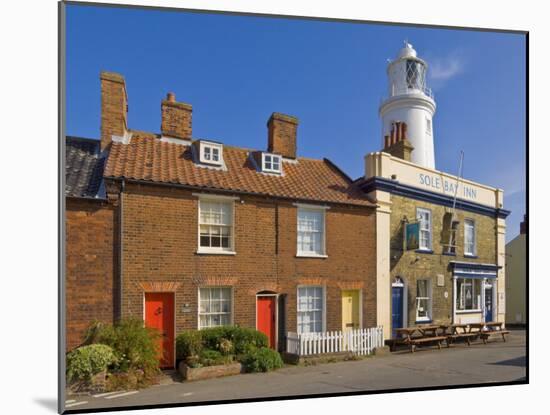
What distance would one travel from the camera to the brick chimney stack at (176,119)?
10.9 meters

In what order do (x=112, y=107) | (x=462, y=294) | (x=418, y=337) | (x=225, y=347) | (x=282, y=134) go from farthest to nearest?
1. (x=462, y=294)
2. (x=418, y=337)
3. (x=282, y=134)
4. (x=112, y=107)
5. (x=225, y=347)

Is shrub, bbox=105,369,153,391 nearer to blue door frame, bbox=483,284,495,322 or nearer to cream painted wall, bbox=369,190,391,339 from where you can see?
cream painted wall, bbox=369,190,391,339

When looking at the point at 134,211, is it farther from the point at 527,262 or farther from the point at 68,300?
the point at 527,262

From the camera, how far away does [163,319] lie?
33.4ft

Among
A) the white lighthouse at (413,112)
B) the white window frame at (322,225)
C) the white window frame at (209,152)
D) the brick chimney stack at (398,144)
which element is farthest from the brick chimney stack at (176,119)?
the white lighthouse at (413,112)

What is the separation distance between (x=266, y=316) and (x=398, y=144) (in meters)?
7.23

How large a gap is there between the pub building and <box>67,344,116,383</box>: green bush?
716 cm

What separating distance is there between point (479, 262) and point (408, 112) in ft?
20.2

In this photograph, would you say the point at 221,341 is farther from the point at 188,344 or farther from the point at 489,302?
the point at 489,302

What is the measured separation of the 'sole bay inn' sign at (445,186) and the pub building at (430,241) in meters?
0.03

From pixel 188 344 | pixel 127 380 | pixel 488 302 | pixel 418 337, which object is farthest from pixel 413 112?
pixel 127 380

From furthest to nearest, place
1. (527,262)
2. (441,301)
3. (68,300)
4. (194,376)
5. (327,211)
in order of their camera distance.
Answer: (441,301)
(327,211)
(527,262)
(194,376)
(68,300)

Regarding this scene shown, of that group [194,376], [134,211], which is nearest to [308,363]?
[194,376]

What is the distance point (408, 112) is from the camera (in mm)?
17438
